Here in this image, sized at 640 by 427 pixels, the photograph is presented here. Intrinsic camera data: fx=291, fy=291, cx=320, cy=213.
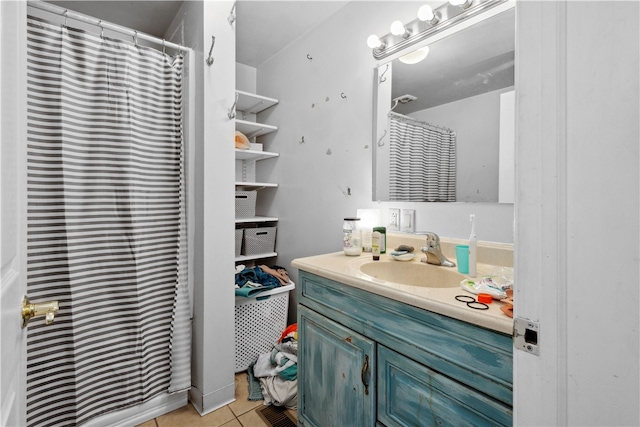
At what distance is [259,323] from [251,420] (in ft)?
1.88

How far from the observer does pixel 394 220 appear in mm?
1601

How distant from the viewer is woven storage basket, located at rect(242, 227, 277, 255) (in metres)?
2.37

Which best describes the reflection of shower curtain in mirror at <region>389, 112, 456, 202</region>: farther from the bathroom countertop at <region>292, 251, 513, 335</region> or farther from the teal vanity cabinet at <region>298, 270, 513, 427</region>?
the teal vanity cabinet at <region>298, 270, 513, 427</region>

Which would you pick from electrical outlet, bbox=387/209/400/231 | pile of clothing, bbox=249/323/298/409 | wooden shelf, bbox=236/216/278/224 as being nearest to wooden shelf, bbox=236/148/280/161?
wooden shelf, bbox=236/216/278/224

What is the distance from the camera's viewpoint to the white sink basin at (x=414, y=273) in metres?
1.22

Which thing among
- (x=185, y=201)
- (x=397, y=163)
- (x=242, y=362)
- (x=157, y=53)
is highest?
(x=157, y=53)

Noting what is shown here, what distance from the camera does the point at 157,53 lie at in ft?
5.01

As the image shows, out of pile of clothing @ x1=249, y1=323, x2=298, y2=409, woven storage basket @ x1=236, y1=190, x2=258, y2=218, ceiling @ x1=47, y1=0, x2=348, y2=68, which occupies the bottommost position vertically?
pile of clothing @ x1=249, y1=323, x2=298, y2=409

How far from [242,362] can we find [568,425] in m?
1.90

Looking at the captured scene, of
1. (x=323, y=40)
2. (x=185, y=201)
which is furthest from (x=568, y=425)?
(x=323, y=40)

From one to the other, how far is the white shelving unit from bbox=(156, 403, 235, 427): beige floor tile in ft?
3.19

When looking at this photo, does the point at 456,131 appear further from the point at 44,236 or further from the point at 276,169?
the point at 44,236

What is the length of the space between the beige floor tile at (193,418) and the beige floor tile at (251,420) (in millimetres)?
57

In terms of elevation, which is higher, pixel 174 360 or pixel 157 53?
pixel 157 53
